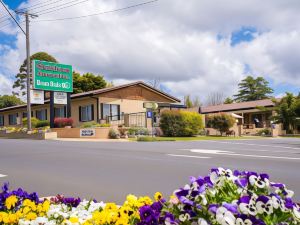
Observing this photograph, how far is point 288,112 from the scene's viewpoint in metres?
38.4

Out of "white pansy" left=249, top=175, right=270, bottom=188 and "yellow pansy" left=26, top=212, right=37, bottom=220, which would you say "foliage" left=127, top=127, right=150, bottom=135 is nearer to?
"yellow pansy" left=26, top=212, right=37, bottom=220

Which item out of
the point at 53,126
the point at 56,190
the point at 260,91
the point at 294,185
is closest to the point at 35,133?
the point at 53,126

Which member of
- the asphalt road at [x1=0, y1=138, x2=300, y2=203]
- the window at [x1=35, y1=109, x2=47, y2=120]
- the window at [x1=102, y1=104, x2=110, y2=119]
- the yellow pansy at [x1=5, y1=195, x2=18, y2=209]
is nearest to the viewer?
the yellow pansy at [x1=5, y1=195, x2=18, y2=209]

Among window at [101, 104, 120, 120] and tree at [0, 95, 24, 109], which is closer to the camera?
window at [101, 104, 120, 120]

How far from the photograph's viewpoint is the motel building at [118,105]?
107 feet

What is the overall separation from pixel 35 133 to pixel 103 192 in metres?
23.2

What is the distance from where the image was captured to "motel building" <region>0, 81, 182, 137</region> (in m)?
32.6

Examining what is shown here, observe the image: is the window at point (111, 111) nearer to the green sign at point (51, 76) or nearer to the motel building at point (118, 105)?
the motel building at point (118, 105)

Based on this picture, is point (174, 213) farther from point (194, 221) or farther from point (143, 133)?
point (143, 133)

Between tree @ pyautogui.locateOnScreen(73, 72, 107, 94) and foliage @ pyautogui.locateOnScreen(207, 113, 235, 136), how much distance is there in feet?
75.7

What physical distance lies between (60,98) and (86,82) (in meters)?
20.5

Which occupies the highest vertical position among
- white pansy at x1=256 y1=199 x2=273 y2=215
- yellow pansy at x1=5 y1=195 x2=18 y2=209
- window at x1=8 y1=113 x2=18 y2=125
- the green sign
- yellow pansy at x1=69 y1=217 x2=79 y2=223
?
the green sign

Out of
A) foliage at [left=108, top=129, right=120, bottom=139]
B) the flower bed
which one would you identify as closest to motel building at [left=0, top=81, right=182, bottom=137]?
foliage at [left=108, top=129, right=120, bottom=139]

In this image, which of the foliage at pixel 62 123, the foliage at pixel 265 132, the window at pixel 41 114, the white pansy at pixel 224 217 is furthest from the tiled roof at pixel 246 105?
the white pansy at pixel 224 217
